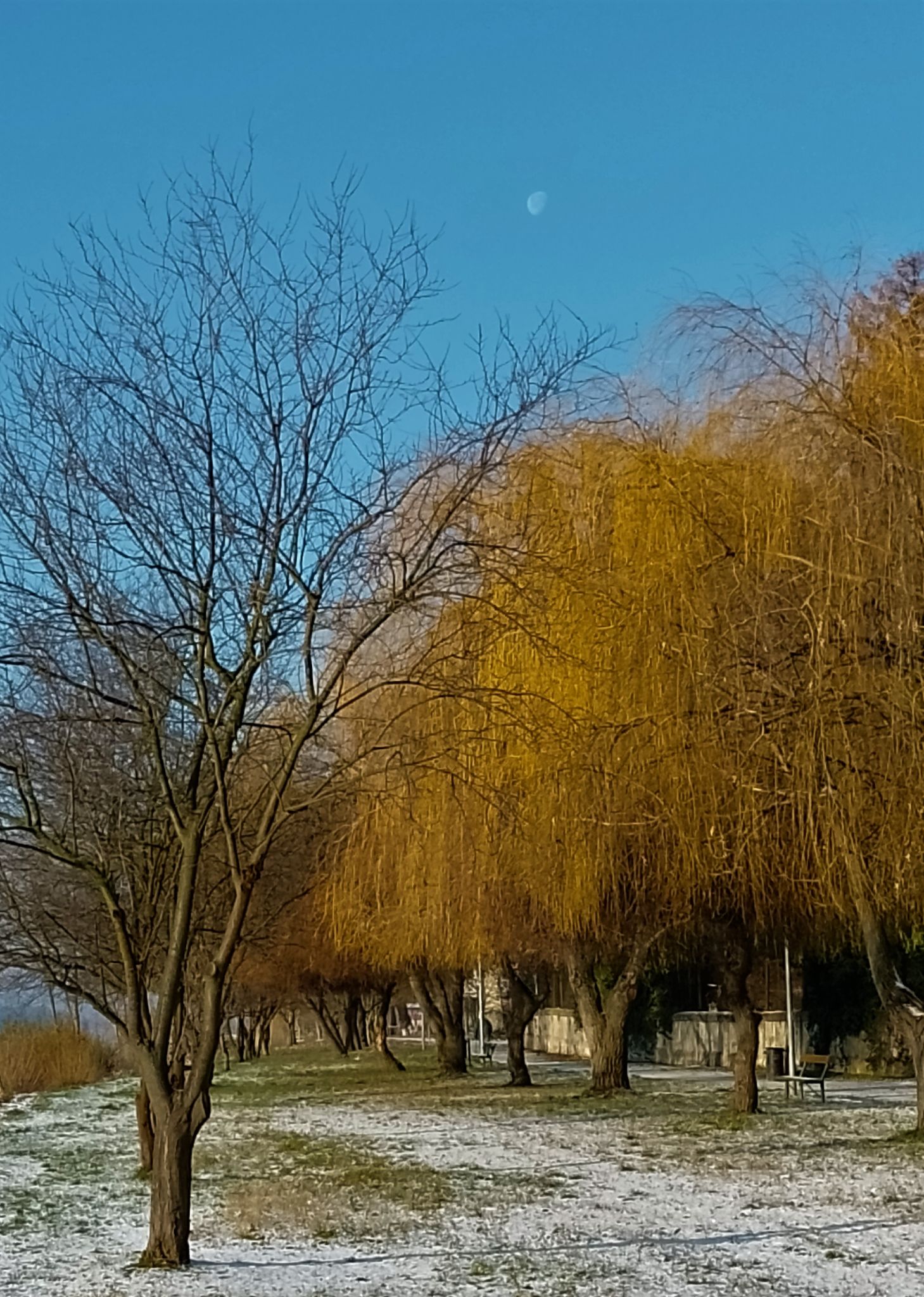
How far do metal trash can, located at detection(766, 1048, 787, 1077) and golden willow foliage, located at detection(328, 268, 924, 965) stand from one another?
454 inches

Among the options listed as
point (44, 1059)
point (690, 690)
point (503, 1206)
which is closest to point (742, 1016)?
point (690, 690)

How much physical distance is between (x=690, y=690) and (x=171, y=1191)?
6.38 meters

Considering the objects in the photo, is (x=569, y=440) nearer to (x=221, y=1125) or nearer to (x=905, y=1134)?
(x=905, y=1134)

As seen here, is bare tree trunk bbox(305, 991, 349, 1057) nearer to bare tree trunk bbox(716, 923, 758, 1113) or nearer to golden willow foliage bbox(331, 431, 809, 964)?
bare tree trunk bbox(716, 923, 758, 1113)

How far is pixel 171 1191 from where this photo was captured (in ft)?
27.9

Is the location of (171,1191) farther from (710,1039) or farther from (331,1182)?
(710,1039)

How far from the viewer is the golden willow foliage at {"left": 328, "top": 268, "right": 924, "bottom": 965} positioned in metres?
11.5

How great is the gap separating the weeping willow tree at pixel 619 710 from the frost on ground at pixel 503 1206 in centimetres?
243

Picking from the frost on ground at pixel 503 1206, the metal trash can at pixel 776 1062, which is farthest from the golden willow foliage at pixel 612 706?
the metal trash can at pixel 776 1062

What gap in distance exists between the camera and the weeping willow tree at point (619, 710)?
41.3ft

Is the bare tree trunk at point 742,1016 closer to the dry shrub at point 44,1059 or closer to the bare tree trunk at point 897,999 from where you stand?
the bare tree trunk at point 897,999

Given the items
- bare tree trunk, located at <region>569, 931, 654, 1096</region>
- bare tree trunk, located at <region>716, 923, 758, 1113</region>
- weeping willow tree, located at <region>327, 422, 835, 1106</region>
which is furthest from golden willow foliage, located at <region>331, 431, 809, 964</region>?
bare tree trunk, located at <region>569, 931, 654, 1096</region>

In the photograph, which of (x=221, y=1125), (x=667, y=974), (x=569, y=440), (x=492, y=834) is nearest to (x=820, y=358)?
(x=569, y=440)

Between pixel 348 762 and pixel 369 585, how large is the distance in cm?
179
